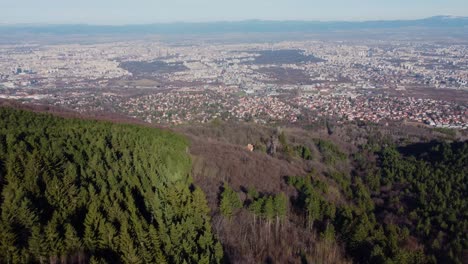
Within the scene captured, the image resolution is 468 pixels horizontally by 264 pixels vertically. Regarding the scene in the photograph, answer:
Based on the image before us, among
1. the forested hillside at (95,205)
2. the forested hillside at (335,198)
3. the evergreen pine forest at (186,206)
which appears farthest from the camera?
the forested hillside at (335,198)

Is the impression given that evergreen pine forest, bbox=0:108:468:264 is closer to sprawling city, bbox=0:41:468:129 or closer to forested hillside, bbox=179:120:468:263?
forested hillside, bbox=179:120:468:263

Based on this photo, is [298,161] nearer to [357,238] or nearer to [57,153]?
[357,238]

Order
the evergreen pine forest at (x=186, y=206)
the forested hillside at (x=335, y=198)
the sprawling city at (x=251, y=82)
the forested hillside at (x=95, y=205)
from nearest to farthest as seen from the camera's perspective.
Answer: the forested hillside at (x=95, y=205), the evergreen pine forest at (x=186, y=206), the forested hillside at (x=335, y=198), the sprawling city at (x=251, y=82)

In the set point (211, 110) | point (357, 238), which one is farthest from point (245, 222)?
point (211, 110)

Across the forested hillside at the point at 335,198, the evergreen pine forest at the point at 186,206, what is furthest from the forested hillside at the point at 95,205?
the forested hillside at the point at 335,198

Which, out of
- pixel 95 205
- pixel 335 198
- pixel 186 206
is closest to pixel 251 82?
pixel 335 198

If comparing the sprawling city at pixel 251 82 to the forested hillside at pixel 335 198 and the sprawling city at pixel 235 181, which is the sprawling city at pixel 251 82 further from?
the forested hillside at pixel 335 198

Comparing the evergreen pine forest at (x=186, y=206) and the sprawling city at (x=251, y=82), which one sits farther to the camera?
the sprawling city at (x=251, y=82)

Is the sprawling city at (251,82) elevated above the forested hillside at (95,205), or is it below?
below

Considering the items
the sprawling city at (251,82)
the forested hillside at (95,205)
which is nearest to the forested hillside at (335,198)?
the forested hillside at (95,205)
